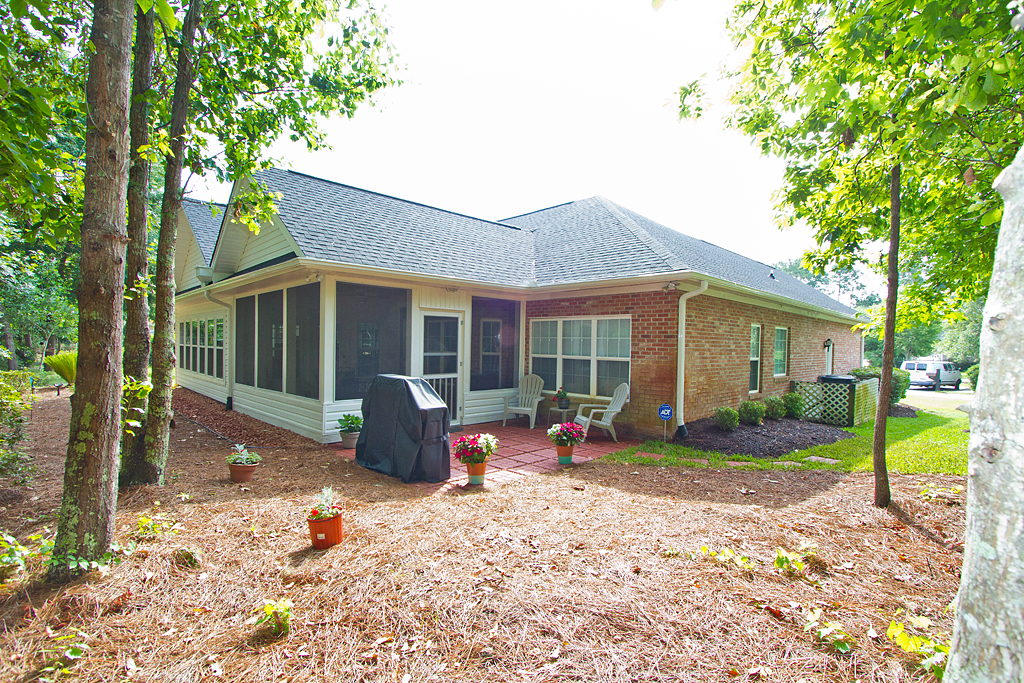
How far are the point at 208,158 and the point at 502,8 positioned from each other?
4.92 meters

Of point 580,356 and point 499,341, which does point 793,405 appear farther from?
point 499,341

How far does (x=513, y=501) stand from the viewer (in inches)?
201

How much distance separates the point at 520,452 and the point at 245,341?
23.7 feet

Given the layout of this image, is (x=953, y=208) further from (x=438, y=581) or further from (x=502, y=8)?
(x=438, y=581)

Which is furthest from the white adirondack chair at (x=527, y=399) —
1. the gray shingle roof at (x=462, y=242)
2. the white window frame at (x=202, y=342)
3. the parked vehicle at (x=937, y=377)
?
the parked vehicle at (x=937, y=377)

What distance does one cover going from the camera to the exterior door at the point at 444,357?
8805 millimetres

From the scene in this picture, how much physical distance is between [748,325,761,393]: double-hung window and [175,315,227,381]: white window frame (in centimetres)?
1280

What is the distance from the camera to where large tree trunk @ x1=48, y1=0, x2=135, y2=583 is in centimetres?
317

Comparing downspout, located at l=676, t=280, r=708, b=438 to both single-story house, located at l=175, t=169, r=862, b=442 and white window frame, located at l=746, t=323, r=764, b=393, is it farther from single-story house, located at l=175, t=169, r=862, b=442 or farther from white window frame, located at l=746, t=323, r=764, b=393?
white window frame, located at l=746, t=323, r=764, b=393

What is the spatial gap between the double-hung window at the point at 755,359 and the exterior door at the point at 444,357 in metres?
6.86

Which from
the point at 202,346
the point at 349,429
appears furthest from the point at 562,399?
the point at 202,346

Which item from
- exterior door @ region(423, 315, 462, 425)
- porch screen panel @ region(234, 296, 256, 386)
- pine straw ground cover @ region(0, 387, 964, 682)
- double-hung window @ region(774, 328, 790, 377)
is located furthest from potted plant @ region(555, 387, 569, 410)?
porch screen panel @ region(234, 296, 256, 386)

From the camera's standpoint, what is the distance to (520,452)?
7535 mm

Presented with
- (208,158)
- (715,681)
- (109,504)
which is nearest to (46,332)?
(208,158)
